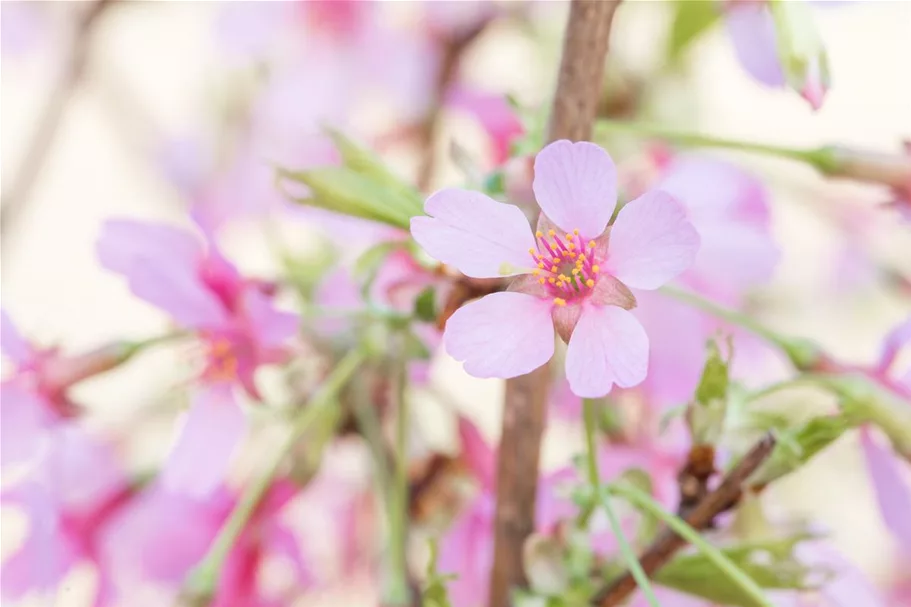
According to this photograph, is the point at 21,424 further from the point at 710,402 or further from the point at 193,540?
the point at 710,402

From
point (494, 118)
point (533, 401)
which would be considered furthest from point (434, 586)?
point (494, 118)

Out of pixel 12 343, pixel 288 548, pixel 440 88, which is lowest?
pixel 288 548

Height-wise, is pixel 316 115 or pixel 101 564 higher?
pixel 316 115

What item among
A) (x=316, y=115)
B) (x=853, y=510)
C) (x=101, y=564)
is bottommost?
(x=853, y=510)

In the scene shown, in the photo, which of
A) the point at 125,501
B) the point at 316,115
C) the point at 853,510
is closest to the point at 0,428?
the point at 125,501

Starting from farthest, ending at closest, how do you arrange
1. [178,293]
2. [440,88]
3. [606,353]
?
1. [440,88]
2. [178,293]
3. [606,353]

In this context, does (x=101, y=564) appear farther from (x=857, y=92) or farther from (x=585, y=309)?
(x=857, y=92)
